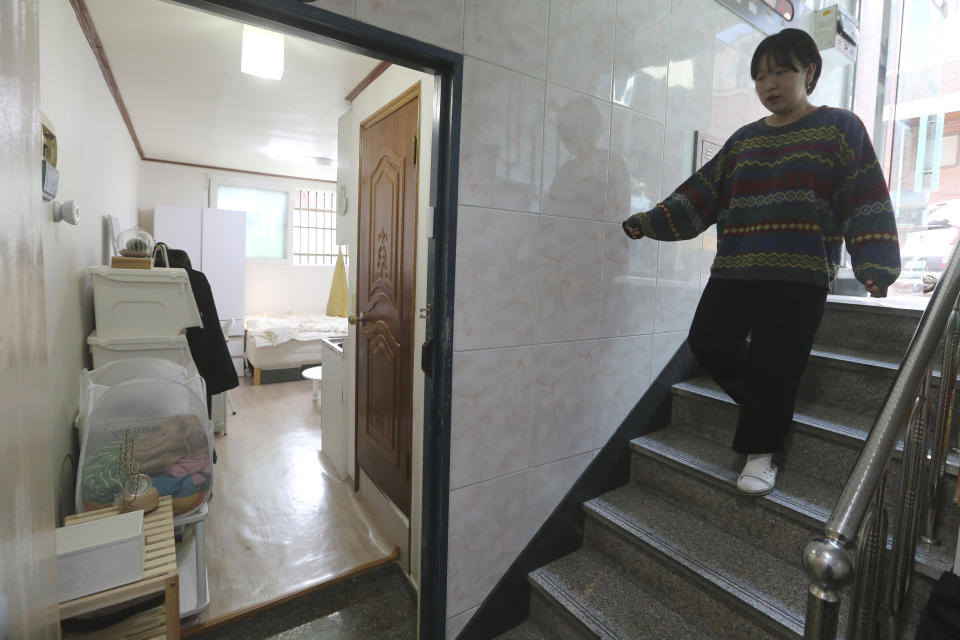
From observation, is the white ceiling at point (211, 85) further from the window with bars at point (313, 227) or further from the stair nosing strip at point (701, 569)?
the stair nosing strip at point (701, 569)

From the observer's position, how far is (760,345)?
57.0 inches

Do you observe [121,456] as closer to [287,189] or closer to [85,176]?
[85,176]

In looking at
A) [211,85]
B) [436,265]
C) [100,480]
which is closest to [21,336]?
[436,265]

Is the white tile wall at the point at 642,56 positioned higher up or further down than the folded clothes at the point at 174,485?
higher up

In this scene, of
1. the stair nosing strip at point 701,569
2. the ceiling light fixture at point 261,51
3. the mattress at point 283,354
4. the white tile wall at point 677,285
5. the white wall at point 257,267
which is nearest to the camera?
the stair nosing strip at point 701,569

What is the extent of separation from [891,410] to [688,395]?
112 cm

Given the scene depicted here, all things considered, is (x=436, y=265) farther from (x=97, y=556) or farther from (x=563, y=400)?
(x=97, y=556)

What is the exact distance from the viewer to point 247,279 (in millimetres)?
6086

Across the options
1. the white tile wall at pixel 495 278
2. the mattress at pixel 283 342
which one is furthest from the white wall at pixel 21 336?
the mattress at pixel 283 342

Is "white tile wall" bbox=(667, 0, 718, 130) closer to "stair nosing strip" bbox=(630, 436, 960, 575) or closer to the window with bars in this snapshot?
"stair nosing strip" bbox=(630, 436, 960, 575)

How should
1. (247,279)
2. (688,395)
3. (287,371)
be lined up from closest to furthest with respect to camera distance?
1. (688,395)
2. (287,371)
3. (247,279)

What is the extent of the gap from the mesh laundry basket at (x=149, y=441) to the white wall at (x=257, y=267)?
4.41 m

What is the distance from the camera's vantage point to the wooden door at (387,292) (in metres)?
1.99

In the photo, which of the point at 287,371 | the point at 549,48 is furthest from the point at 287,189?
the point at 549,48
